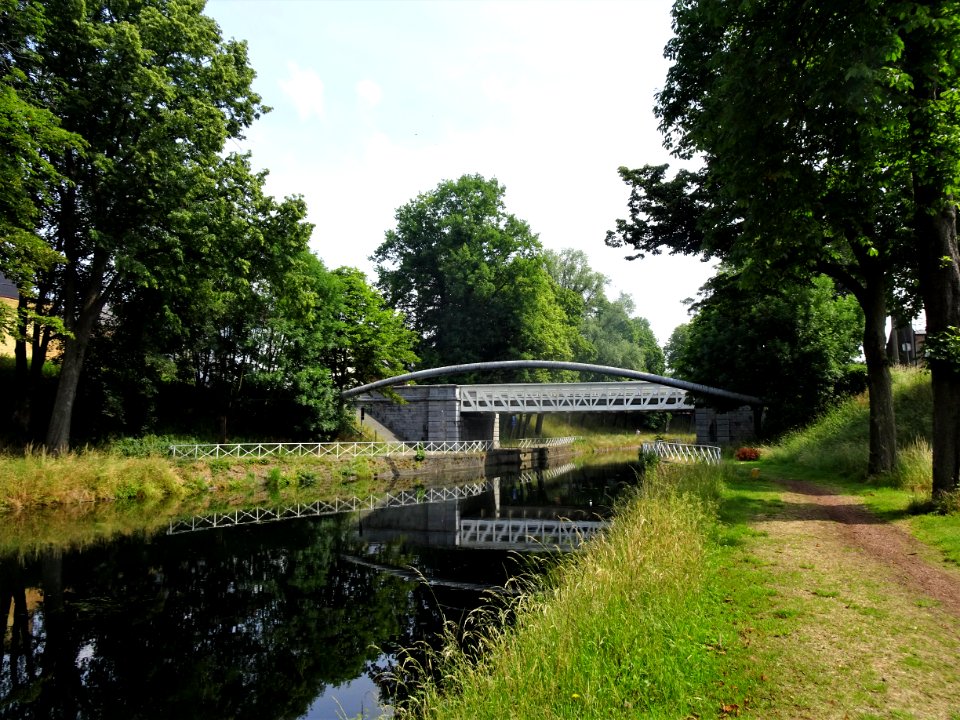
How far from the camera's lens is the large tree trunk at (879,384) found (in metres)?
12.6

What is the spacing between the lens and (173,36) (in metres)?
17.2

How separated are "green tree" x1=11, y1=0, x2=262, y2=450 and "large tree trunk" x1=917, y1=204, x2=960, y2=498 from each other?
56.0 feet

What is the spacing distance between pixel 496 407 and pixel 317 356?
41.7 feet

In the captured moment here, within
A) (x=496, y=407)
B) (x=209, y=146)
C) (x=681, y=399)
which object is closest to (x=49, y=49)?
(x=209, y=146)

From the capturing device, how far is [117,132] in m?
17.1

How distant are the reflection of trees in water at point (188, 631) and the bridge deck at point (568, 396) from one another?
25.6 meters

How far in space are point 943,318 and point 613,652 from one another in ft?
26.6

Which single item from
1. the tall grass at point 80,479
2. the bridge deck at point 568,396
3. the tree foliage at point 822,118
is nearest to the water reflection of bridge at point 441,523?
the tall grass at point 80,479

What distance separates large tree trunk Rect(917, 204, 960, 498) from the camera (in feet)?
29.0

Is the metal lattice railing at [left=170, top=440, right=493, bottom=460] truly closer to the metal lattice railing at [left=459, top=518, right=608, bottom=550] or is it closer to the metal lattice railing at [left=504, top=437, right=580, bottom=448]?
the metal lattice railing at [left=504, top=437, right=580, bottom=448]

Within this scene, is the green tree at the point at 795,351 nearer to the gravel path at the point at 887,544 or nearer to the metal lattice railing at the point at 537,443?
the gravel path at the point at 887,544

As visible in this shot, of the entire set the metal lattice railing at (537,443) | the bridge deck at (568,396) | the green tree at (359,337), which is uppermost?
the green tree at (359,337)

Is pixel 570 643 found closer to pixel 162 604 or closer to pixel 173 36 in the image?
pixel 162 604

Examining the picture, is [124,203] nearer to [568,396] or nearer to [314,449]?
[314,449]
